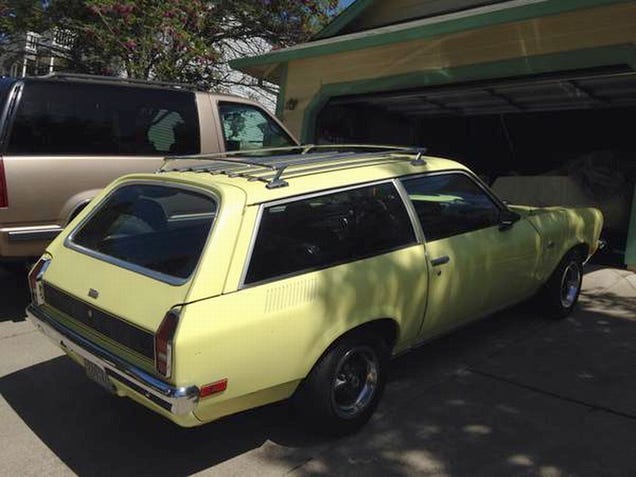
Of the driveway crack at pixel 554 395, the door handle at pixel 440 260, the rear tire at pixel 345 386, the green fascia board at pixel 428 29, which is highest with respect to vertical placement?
the green fascia board at pixel 428 29

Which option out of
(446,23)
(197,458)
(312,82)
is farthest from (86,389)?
(312,82)

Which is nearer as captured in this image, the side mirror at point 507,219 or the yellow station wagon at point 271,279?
the yellow station wagon at point 271,279

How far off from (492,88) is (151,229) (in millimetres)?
7137

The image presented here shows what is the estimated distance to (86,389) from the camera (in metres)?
4.13

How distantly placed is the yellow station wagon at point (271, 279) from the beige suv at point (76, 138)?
1414mm

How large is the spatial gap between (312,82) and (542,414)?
26.2 ft

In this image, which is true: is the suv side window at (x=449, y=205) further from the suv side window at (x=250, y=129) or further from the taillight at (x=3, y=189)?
the taillight at (x=3, y=189)

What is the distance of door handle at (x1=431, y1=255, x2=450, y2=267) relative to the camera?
388 centimetres

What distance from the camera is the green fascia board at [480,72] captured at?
6.86m

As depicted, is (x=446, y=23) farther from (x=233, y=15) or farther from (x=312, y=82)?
(x=233, y=15)

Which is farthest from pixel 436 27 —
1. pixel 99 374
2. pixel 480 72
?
pixel 99 374

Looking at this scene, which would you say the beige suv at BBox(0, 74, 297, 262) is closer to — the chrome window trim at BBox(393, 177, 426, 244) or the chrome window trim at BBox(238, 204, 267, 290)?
the chrome window trim at BBox(238, 204, 267, 290)

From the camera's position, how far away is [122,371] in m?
2.98

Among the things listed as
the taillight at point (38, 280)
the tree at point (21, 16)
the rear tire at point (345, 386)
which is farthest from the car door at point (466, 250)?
the tree at point (21, 16)
